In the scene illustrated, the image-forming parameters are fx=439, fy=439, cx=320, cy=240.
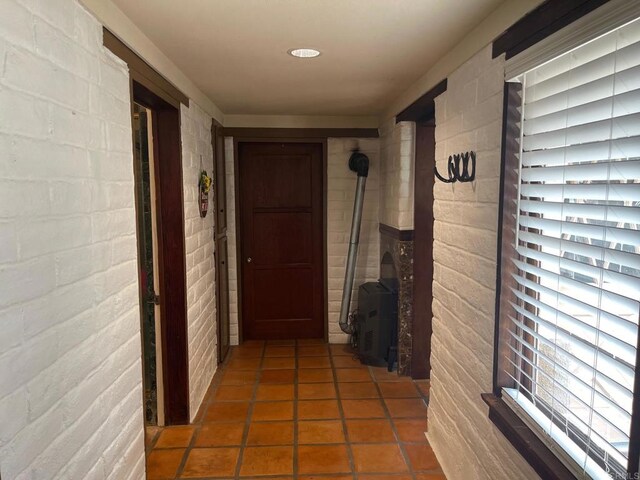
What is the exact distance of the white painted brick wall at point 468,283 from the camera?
1665 millimetres

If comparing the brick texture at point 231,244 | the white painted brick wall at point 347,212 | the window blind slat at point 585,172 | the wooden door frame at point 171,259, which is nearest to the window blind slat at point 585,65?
the window blind slat at point 585,172

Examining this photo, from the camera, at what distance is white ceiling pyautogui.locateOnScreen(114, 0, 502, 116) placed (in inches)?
62.6

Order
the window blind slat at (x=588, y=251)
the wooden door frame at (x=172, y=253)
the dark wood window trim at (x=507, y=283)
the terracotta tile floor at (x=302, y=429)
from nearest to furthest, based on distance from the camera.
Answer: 1. the window blind slat at (x=588, y=251)
2. the dark wood window trim at (x=507, y=283)
3. the terracotta tile floor at (x=302, y=429)
4. the wooden door frame at (x=172, y=253)

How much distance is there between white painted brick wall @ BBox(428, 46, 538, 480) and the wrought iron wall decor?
34 mm

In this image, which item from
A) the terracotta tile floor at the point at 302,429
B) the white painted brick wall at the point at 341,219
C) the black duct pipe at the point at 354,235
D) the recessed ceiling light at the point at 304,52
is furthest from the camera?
the white painted brick wall at the point at 341,219

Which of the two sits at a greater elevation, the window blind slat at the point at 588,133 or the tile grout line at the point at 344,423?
the window blind slat at the point at 588,133

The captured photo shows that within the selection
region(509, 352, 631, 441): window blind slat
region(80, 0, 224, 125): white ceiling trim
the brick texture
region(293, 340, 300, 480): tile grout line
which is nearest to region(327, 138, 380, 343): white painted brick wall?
region(293, 340, 300, 480): tile grout line

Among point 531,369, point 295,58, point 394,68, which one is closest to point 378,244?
point 394,68

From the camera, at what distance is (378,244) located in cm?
409

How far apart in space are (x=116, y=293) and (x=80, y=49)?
2.75ft

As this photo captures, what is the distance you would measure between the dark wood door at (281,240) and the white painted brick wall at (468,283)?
1987 mm

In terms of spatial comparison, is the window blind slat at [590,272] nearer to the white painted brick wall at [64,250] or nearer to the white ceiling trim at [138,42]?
the white painted brick wall at [64,250]

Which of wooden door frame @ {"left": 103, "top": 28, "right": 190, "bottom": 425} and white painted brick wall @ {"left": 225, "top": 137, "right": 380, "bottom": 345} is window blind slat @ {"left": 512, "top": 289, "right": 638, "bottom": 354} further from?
white painted brick wall @ {"left": 225, "top": 137, "right": 380, "bottom": 345}

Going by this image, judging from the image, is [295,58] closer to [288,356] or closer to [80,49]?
[80,49]
